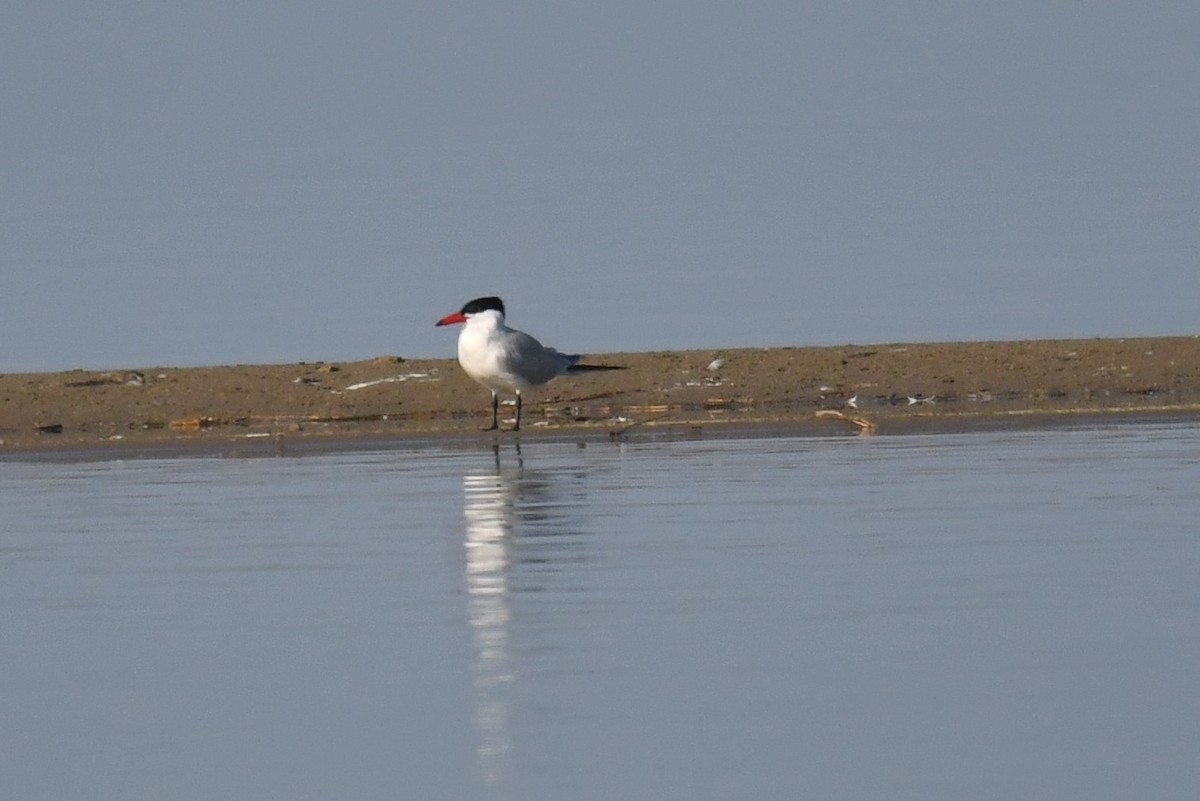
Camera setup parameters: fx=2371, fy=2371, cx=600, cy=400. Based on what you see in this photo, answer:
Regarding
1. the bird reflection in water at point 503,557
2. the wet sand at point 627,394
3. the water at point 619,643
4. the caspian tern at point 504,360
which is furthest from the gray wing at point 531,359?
the water at point 619,643

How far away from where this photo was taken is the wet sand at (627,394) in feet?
62.1

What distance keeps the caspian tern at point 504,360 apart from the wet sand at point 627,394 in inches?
15.2

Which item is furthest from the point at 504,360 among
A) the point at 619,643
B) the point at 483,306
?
the point at 619,643

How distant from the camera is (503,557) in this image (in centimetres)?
973

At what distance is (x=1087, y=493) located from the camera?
11.7m

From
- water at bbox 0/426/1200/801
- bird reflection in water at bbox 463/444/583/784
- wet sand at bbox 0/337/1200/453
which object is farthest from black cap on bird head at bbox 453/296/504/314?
water at bbox 0/426/1200/801

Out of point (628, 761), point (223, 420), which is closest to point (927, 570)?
point (628, 761)

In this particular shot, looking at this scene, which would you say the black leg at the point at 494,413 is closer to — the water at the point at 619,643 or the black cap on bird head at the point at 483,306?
the black cap on bird head at the point at 483,306

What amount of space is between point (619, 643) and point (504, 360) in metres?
12.2

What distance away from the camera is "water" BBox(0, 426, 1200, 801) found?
19.3ft

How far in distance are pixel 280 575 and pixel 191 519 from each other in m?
2.65

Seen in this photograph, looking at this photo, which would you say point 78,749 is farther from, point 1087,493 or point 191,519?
point 1087,493

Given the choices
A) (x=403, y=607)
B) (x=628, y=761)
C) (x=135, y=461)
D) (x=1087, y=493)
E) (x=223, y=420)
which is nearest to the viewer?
(x=628, y=761)

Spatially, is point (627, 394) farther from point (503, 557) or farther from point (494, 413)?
point (503, 557)
